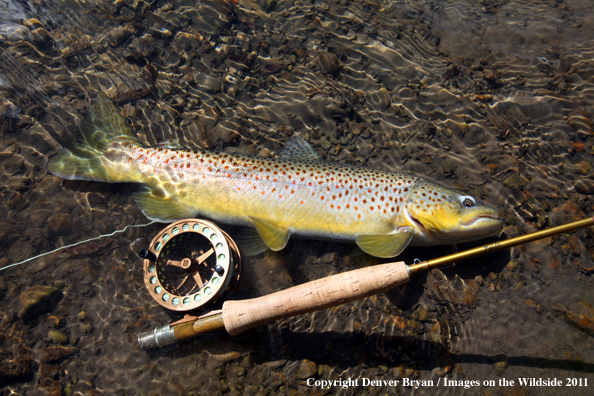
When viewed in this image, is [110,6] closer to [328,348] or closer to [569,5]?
[328,348]

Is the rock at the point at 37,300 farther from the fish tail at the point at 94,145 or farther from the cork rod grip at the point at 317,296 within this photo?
the cork rod grip at the point at 317,296

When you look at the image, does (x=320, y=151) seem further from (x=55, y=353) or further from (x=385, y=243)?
(x=55, y=353)

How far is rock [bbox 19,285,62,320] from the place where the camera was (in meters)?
3.31

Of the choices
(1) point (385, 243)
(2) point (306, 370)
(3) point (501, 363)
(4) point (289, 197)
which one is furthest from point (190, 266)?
(3) point (501, 363)

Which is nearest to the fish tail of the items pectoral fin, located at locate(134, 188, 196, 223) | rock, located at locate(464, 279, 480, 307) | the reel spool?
pectoral fin, located at locate(134, 188, 196, 223)

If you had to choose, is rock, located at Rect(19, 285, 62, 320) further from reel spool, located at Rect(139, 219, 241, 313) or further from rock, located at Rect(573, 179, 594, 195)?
rock, located at Rect(573, 179, 594, 195)

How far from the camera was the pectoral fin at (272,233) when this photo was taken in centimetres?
354

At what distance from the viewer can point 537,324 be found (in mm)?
3484

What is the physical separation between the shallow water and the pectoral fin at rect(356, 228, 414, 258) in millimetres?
385

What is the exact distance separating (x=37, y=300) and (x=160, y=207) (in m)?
1.62

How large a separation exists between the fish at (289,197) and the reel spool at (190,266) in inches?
Result: 11.2

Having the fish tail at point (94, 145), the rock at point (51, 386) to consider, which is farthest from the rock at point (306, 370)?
the fish tail at point (94, 145)

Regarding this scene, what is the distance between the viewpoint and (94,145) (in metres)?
3.94

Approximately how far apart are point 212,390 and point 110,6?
6.48m
